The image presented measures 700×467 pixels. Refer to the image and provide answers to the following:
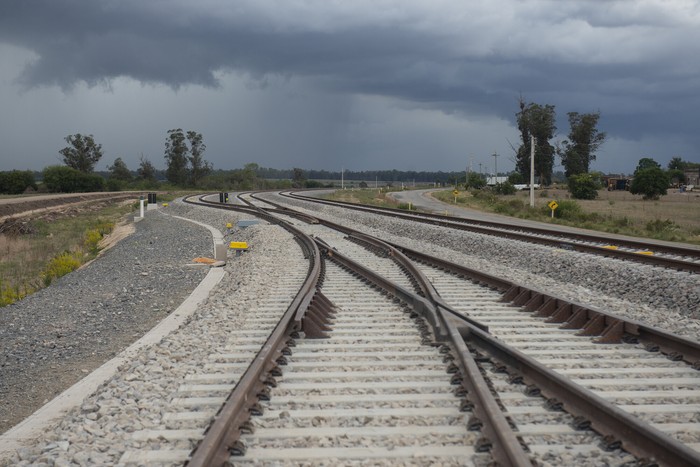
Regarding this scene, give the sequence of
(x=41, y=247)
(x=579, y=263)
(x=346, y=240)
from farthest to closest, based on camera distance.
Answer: (x=41, y=247)
(x=346, y=240)
(x=579, y=263)

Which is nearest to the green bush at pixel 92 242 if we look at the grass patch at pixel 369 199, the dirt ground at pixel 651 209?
the grass patch at pixel 369 199

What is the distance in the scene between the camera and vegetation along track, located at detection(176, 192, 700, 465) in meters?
4.43

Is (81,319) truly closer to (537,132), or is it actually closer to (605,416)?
(605,416)

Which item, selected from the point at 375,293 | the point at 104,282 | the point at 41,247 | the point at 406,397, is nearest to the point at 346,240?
the point at 104,282

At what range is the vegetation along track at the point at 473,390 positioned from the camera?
4434 millimetres

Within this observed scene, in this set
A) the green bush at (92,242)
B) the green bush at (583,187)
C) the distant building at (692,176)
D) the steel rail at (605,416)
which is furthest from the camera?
the distant building at (692,176)

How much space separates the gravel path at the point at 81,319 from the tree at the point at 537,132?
288 feet

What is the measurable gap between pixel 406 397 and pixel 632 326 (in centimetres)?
323

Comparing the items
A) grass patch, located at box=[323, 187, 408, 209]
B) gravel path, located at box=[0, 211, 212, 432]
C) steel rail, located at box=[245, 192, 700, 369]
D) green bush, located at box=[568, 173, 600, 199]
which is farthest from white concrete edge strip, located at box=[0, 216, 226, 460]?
green bush, located at box=[568, 173, 600, 199]

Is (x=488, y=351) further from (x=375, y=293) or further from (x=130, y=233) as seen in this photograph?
(x=130, y=233)

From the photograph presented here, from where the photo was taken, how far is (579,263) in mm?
14211

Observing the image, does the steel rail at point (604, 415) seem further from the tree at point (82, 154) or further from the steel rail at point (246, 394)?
the tree at point (82, 154)

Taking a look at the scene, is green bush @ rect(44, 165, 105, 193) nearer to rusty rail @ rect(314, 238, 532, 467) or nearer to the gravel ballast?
the gravel ballast

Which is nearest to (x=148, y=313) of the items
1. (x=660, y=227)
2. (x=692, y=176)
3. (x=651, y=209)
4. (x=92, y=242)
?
(x=92, y=242)
